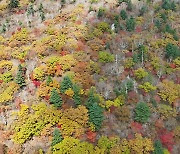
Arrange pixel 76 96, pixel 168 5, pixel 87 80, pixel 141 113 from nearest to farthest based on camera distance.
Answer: pixel 76 96
pixel 141 113
pixel 87 80
pixel 168 5

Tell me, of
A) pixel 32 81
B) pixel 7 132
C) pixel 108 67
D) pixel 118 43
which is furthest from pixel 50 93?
pixel 118 43

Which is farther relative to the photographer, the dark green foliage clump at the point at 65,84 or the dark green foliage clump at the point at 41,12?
the dark green foliage clump at the point at 41,12

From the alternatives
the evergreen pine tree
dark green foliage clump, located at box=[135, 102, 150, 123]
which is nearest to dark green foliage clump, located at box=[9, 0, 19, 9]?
the evergreen pine tree

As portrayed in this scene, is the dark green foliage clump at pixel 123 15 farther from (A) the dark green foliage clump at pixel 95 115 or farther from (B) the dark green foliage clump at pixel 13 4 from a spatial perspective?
(A) the dark green foliage clump at pixel 95 115

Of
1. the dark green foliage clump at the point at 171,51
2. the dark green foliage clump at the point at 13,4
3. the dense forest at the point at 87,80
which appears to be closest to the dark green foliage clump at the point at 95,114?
the dense forest at the point at 87,80

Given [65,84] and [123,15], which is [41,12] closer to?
[123,15]

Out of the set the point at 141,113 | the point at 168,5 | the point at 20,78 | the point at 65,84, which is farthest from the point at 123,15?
the point at 20,78
